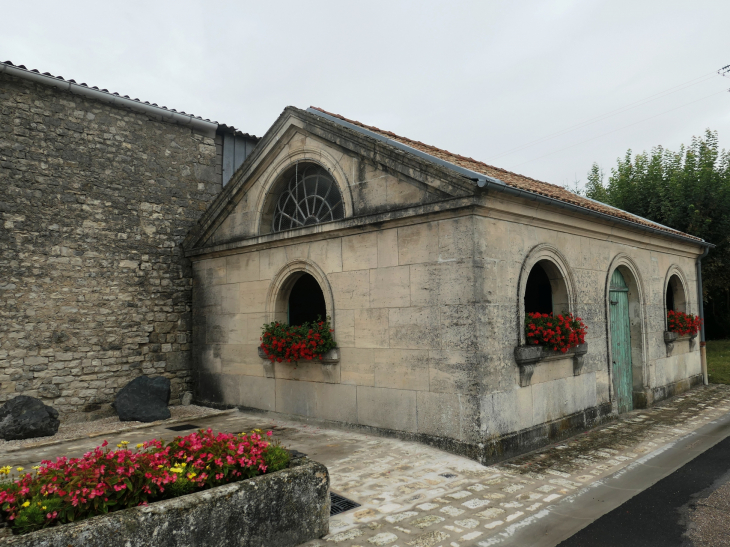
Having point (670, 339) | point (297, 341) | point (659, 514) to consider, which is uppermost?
point (297, 341)

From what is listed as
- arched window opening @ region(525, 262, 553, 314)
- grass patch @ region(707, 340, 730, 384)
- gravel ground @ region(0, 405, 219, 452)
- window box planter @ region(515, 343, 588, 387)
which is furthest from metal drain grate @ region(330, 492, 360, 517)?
grass patch @ region(707, 340, 730, 384)

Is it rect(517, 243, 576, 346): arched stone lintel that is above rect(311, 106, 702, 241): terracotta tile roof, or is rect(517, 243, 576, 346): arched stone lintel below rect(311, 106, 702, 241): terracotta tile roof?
below

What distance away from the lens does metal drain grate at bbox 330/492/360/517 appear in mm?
4469

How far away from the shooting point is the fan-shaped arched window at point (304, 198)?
7809mm

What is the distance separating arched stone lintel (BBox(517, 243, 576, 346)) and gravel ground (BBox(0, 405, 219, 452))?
542cm

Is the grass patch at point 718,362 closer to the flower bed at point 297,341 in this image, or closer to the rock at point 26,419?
the flower bed at point 297,341

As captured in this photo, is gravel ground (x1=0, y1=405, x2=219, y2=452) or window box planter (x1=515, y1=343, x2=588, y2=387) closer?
window box planter (x1=515, y1=343, x2=588, y2=387)

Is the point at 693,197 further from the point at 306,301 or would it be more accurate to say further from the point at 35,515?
the point at 35,515

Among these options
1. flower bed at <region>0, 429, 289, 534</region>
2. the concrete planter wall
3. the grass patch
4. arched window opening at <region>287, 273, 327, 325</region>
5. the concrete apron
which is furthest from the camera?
the grass patch

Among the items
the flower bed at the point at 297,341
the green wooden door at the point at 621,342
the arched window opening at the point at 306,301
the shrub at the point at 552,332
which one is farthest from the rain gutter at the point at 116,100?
the green wooden door at the point at 621,342

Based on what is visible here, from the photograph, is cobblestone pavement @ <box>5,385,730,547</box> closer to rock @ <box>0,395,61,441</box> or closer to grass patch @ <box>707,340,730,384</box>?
rock @ <box>0,395,61,441</box>

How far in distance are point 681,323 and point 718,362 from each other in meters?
4.85

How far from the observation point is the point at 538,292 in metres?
9.78

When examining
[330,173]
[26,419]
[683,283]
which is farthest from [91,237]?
[683,283]
